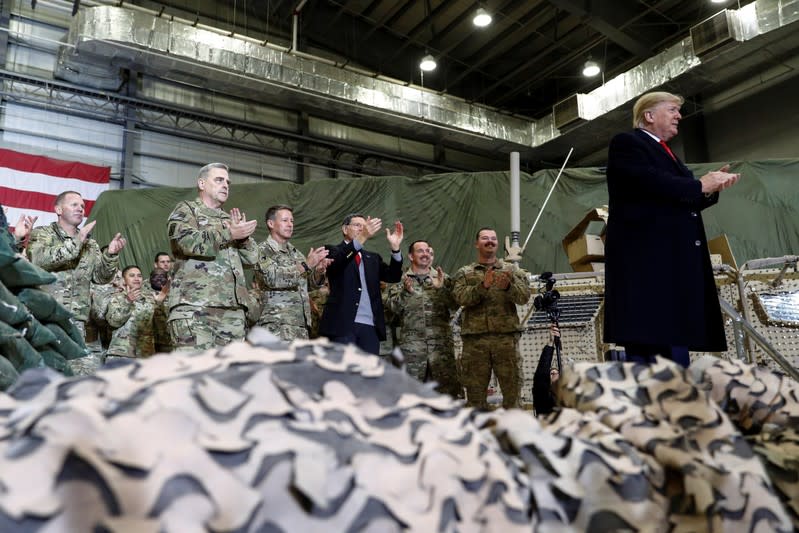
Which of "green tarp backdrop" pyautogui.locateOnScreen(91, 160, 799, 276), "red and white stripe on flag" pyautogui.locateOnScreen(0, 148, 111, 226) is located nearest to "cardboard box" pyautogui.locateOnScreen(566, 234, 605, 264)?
"green tarp backdrop" pyautogui.locateOnScreen(91, 160, 799, 276)

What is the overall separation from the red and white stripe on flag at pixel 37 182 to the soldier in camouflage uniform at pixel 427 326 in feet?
18.0

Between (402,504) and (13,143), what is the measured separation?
9.59 meters

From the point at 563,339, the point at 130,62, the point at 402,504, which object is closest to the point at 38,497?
the point at 402,504

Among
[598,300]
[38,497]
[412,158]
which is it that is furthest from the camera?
[412,158]

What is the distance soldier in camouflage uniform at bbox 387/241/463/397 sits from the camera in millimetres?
4180

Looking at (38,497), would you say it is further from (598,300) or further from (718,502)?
(598,300)

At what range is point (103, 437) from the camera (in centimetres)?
41

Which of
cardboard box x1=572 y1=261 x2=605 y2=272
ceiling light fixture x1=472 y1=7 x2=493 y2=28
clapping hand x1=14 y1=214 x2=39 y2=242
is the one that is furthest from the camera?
ceiling light fixture x1=472 y1=7 x2=493 y2=28

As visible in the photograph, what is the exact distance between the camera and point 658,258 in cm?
196

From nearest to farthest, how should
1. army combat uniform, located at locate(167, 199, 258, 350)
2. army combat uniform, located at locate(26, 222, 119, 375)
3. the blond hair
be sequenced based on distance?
the blond hair, army combat uniform, located at locate(167, 199, 258, 350), army combat uniform, located at locate(26, 222, 119, 375)

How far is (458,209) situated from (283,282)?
3.76 metres

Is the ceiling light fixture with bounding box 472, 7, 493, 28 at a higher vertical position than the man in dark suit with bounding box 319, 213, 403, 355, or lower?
higher

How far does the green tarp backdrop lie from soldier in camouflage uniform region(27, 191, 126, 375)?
2760 mm

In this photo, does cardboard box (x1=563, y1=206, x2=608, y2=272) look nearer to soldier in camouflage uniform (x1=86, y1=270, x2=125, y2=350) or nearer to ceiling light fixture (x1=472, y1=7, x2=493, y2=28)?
soldier in camouflage uniform (x1=86, y1=270, x2=125, y2=350)
